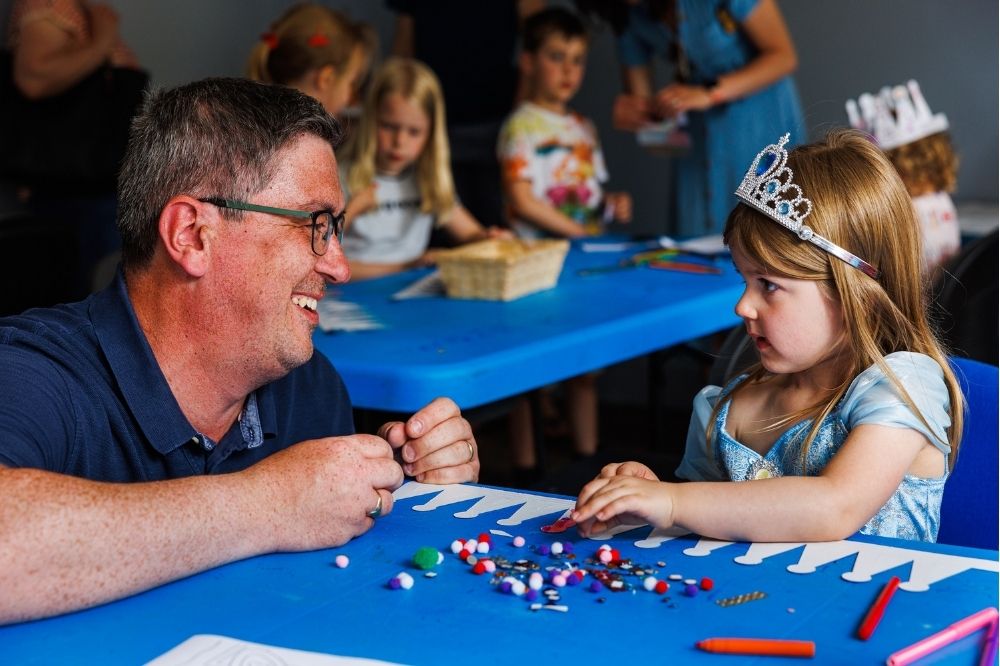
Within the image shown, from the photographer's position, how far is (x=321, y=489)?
1327 mm

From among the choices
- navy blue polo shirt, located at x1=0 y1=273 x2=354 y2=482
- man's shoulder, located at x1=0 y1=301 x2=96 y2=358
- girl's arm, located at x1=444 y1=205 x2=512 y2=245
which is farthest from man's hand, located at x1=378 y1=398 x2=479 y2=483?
girl's arm, located at x1=444 y1=205 x2=512 y2=245

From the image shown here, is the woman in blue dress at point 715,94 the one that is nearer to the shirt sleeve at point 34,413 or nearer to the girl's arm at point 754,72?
the girl's arm at point 754,72

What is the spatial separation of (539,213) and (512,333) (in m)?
1.86

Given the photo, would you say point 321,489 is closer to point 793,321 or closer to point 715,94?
point 793,321

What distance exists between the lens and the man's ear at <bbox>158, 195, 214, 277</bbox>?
4.93 feet

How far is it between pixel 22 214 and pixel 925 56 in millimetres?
3366

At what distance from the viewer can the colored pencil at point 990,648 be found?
1033 millimetres

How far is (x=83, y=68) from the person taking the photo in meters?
Result: 3.79

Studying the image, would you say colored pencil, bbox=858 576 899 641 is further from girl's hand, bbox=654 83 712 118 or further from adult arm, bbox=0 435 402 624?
girl's hand, bbox=654 83 712 118

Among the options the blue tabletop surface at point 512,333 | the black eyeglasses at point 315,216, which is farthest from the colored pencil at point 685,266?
the black eyeglasses at point 315,216

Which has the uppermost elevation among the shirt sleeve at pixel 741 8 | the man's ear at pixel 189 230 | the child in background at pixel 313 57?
the shirt sleeve at pixel 741 8

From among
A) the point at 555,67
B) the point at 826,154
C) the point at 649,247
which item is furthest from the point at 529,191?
the point at 826,154

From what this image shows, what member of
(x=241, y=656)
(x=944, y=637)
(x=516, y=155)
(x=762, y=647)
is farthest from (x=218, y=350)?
(x=516, y=155)

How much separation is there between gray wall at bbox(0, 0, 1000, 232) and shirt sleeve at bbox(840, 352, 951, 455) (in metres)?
2.77
